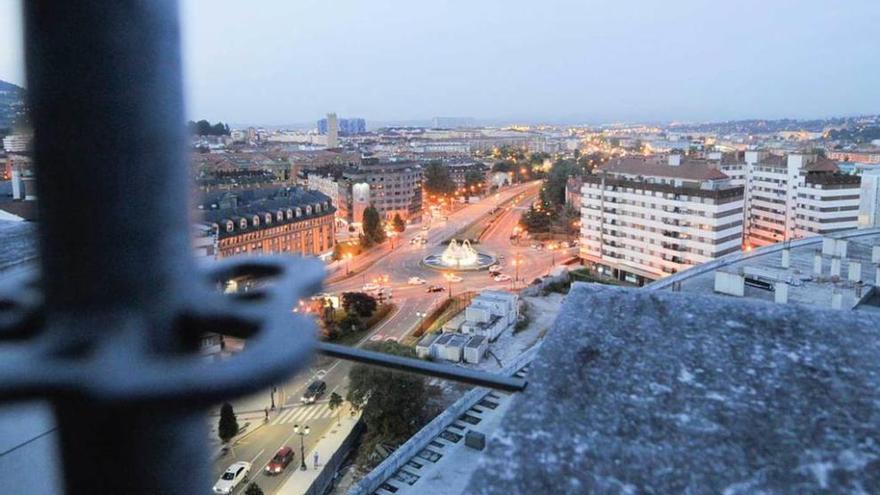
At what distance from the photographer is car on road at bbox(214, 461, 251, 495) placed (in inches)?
239

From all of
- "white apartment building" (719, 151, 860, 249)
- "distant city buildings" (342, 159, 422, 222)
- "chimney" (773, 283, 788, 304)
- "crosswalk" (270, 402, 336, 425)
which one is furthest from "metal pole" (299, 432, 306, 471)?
"distant city buildings" (342, 159, 422, 222)

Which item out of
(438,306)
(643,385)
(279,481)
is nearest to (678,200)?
(438,306)

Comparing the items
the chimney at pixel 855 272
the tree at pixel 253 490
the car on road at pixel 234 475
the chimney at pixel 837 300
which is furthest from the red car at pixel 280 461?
the chimney at pixel 855 272

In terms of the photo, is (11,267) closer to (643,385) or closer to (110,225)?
(110,225)

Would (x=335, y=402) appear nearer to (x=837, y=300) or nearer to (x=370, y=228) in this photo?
(x=837, y=300)

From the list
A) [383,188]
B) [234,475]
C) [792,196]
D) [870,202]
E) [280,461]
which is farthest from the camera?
[383,188]

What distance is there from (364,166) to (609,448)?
882 inches

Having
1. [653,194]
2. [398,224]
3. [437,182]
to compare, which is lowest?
[398,224]

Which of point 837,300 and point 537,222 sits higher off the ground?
point 837,300

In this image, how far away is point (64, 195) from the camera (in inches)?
16.3

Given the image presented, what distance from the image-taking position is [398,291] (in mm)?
14055

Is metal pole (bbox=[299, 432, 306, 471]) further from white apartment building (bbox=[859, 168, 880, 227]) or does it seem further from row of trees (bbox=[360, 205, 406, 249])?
white apartment building (bbox=[859, 168, 880, 227])

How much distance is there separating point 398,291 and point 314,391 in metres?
5.74

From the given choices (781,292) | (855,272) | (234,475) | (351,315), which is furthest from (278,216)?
(855,272)
